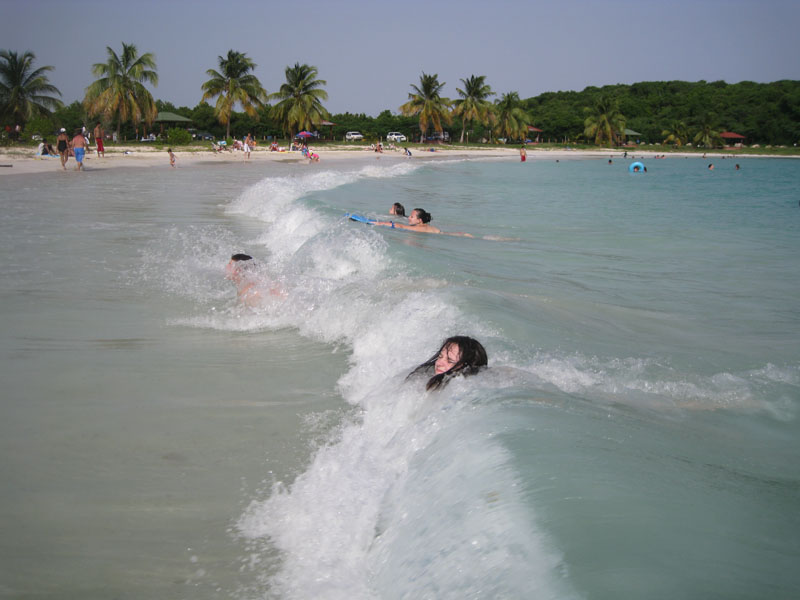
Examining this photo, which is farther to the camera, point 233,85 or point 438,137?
point 438,137

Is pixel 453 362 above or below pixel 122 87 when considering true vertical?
below

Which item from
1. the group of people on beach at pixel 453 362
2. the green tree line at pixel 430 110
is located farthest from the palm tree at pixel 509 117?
the group of people on beach at pixel 453 362

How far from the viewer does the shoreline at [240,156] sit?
963 inches

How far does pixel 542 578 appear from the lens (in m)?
2.14

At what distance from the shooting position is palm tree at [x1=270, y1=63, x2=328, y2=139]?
50.9 metres

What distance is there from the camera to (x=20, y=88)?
127ft

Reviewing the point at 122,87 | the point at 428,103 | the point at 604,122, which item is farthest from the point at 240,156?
the point at 604,122

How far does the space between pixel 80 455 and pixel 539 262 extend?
23.5 ft

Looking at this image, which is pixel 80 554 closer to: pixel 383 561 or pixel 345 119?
pixel 383 561

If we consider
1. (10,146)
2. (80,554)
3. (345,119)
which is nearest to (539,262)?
(80,554)

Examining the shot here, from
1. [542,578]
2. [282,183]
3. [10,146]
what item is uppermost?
[10,146]

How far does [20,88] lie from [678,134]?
79192 millimetres

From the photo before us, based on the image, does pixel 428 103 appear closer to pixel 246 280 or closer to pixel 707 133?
pixel 707 133

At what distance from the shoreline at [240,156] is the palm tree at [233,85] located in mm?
3985
